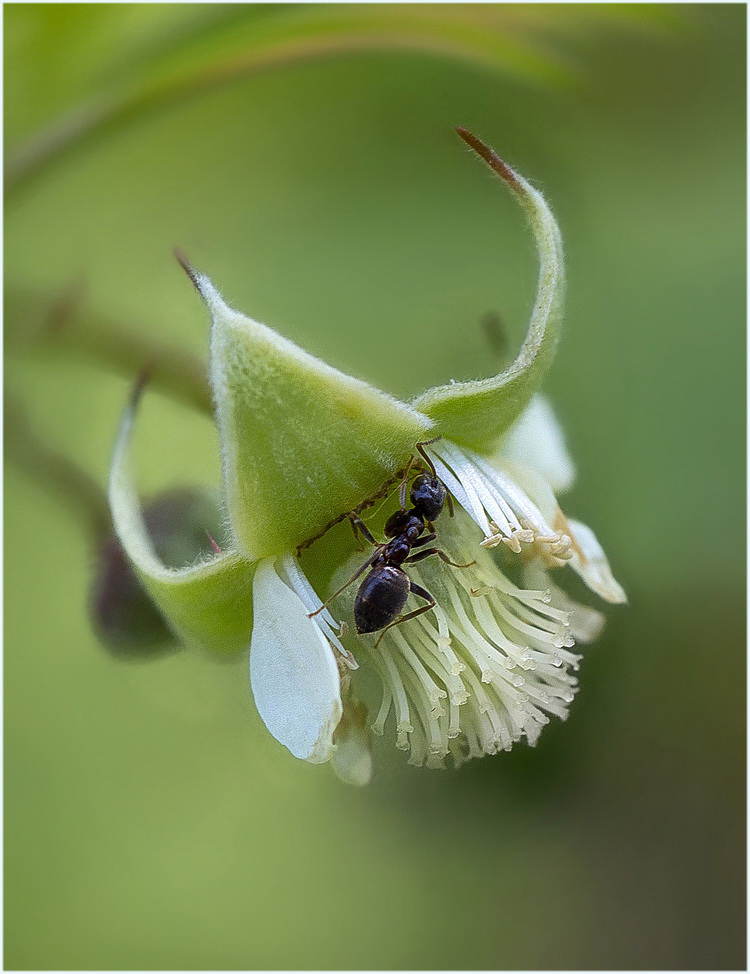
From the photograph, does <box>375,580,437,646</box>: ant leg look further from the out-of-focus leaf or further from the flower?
the out-of-focus leaf

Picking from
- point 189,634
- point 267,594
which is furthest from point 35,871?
point 267,594

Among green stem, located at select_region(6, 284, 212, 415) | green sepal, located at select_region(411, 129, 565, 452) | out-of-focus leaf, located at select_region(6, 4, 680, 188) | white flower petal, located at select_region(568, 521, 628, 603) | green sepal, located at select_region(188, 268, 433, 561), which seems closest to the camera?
green sepal, located at select_region(188, 268, 433, 561)

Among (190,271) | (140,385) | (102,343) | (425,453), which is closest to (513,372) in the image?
(425,453)

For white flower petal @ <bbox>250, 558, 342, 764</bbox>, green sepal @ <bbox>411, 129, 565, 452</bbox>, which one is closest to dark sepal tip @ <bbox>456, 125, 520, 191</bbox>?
green sepal @ <bbox>411, 129, 565, 452</bbox>

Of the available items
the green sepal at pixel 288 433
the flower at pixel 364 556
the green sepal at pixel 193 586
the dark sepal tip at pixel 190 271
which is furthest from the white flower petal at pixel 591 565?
the dark sepal tip at pixel 190 271

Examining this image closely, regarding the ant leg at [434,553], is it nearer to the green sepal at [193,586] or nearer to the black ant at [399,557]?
the black ant at [399,557]

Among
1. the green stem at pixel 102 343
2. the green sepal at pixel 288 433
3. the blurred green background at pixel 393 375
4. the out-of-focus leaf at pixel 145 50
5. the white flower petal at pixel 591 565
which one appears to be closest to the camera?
the green sepal at pixel 288 433

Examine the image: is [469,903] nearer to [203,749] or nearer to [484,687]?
[203,749]
